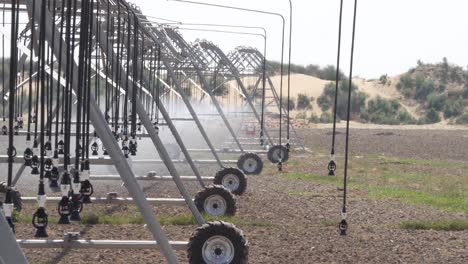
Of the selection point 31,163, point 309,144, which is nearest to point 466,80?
point 309,144

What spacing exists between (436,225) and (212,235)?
16.3 ft

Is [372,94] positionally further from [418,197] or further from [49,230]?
[49,230]

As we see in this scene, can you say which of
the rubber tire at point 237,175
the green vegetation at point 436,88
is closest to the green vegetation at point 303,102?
the green vegetation at point 436,88

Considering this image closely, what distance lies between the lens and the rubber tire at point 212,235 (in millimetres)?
8344

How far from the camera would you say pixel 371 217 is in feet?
43.7

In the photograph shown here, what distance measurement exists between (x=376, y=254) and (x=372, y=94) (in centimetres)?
7886

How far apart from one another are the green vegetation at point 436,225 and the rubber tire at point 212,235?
447 cm

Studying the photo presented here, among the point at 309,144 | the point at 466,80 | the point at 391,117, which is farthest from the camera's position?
the point at 466,80

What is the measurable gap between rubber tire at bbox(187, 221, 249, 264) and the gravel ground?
78 cm

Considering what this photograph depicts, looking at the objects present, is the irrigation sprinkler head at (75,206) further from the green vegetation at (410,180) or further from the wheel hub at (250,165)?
the wheel hub at (250,165)

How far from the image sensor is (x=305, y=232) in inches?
445

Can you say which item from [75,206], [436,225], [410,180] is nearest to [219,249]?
[75,206]

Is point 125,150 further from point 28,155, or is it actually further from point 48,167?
point 48,167

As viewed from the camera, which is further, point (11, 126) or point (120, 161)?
point (120, 161)
